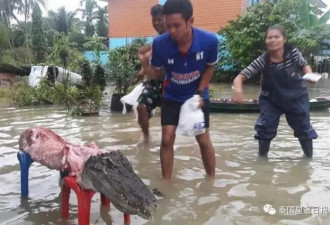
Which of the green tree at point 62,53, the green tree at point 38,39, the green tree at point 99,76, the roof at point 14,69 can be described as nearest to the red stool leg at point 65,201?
the green tree at point 99,76

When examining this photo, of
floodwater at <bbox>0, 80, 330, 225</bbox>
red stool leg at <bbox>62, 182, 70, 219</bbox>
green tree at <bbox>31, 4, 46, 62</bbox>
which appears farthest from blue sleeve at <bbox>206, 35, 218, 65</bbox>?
green tree at <bbox>31, 4, 46, 62</bbox>

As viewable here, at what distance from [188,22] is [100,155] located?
5.03ft

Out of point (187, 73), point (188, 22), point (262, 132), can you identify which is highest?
point (188, 22)

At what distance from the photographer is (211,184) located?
3.96m

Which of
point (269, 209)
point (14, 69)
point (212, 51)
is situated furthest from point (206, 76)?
point (14, 69)

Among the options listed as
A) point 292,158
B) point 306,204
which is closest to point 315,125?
point 292,158

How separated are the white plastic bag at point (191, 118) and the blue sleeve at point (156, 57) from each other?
0.48 meters

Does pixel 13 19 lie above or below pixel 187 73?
above

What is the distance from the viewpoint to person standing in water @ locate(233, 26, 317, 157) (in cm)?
466

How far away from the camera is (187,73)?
3.76 meters

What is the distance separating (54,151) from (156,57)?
1316mm

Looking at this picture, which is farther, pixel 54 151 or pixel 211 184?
pixel 211 184

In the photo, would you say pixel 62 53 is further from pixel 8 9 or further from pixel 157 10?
pixel 8 9

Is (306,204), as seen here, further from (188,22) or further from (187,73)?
(188,22)
